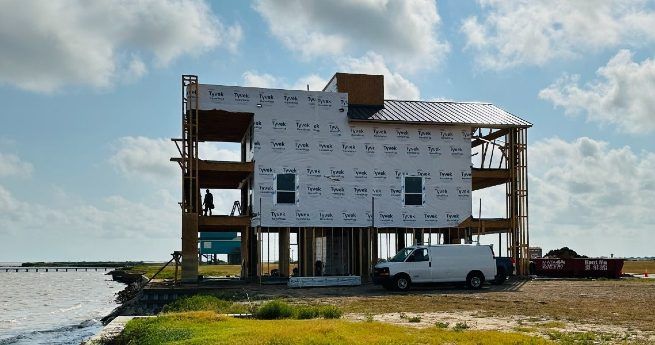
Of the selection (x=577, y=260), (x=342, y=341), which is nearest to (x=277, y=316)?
(x=342, y=341)

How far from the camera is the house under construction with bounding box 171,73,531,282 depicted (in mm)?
38594

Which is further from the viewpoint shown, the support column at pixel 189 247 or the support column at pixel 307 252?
the support column at pixel 307 252

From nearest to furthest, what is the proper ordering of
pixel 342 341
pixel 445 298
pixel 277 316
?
pixel 342 341, pixel 277 316, pixel 445 298

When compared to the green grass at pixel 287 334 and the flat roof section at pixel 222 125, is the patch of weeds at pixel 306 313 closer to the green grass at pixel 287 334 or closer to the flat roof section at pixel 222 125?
the green grass at pixel 287 334

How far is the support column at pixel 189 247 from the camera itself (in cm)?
3712

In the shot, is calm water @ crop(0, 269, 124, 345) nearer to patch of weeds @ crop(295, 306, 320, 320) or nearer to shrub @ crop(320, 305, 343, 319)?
patch of weeds @ crop(295, 306, 320, 320)

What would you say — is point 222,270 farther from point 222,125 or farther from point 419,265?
point 419,265

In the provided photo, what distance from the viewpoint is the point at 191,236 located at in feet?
122

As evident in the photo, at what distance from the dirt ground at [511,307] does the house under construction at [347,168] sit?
5.52 m

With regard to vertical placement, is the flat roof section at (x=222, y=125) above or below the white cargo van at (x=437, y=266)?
above

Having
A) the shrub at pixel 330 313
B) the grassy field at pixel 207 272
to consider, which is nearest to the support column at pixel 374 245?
the grassy field at pixel 207 272

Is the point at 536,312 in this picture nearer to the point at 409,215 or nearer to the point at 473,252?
the point at 473,252

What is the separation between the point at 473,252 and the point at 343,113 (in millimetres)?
11313

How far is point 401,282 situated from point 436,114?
44.7 feet
